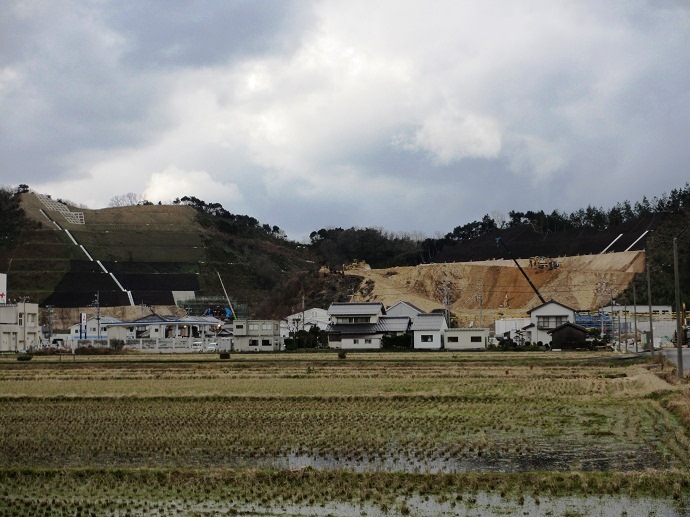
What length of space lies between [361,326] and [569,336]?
16878 millimetres

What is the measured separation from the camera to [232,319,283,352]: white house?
6762 centimetres

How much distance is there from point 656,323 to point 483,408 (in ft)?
172

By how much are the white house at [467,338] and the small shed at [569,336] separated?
5.43m

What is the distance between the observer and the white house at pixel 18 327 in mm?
70000

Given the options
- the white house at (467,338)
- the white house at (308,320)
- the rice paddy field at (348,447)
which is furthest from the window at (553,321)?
the rice paddy field at (348,447)

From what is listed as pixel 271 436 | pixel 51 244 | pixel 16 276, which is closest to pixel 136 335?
pixel 16 276

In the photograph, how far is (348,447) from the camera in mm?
16391

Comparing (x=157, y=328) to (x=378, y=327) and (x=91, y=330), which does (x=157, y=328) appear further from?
(x=378, y=327)

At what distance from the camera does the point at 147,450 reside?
16.3 meters

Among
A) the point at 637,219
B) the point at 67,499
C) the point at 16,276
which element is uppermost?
the point at 637,219

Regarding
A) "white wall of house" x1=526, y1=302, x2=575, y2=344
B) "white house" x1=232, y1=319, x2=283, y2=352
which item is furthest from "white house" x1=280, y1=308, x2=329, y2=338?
"white wall of house" x1=526, y1=302, x2=575, y2=344

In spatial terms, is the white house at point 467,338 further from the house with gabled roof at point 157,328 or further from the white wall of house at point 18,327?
the white wall of house at point 18,327

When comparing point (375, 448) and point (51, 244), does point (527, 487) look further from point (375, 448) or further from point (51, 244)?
point (51, 244)

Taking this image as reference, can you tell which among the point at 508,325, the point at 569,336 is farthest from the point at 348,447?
the point at 508,325
